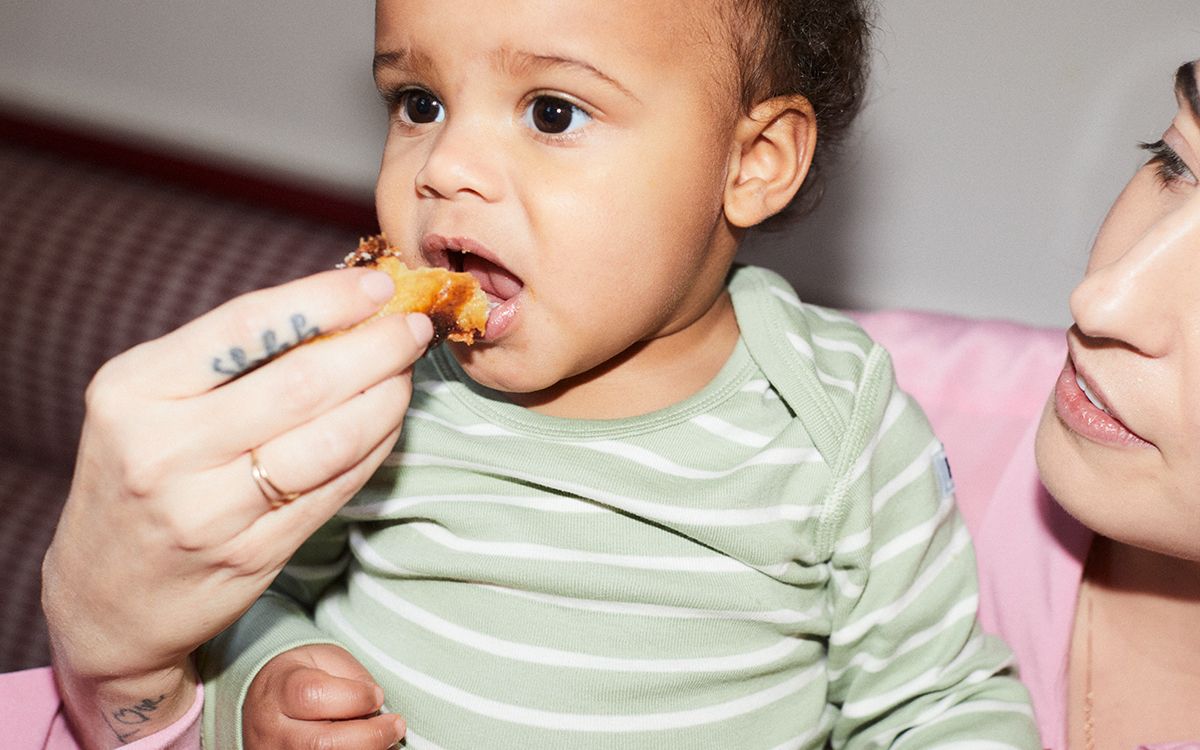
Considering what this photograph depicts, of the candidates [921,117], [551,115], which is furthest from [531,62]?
[921,117]

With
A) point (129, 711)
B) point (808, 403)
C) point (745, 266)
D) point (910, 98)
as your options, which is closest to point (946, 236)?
point (910, 98)

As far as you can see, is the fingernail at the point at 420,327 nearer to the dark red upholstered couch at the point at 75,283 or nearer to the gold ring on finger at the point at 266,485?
the gold ring on finger at the point at 266,485

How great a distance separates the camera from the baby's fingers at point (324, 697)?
3.94 ft

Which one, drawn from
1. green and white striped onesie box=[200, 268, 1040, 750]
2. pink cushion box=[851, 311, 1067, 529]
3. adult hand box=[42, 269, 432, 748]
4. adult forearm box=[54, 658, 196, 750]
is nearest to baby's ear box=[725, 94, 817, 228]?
green and white striped onesie box=[200, 268, 1040, 750]

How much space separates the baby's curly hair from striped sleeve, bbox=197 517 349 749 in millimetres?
756

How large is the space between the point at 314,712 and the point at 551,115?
26.4 inches

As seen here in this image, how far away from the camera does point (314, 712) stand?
1.20 m

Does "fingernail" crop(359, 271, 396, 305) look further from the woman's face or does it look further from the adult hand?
the woman's face

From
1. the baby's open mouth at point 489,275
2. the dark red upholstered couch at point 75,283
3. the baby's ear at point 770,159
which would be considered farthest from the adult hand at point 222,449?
the dark red upholstered couch at point 75,283

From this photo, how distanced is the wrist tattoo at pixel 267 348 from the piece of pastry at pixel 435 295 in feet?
0.31

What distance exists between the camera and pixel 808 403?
139 cm

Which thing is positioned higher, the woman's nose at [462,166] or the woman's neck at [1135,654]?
the woman's nose at [462,166]

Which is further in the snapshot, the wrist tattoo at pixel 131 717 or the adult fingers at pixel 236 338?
the wrist tattoo at pixel 131 717

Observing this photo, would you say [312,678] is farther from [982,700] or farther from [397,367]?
[982,700]
